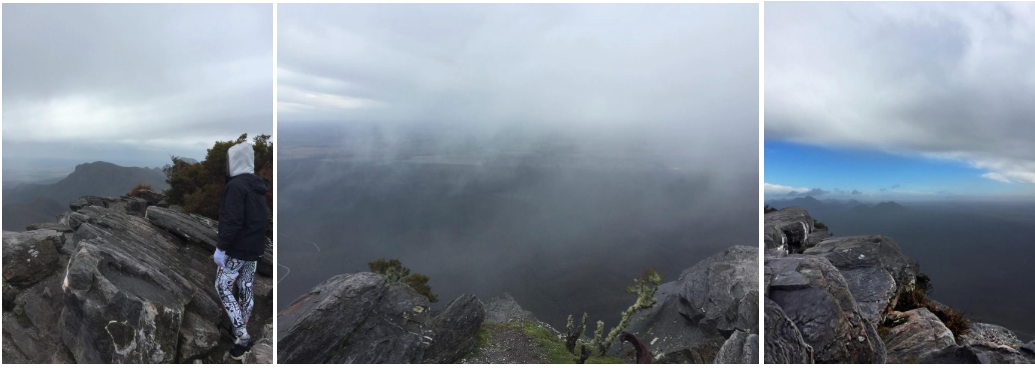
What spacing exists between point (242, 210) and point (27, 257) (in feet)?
8.23

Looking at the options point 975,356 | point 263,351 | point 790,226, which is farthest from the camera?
point 790,226

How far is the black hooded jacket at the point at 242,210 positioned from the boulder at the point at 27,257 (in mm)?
2087

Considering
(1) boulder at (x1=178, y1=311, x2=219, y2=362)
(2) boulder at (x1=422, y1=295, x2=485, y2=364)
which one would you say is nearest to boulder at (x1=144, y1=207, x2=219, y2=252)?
(1) boulder at (x1=178, y1=311, x2=219, y2=362)

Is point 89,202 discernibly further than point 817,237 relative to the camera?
No

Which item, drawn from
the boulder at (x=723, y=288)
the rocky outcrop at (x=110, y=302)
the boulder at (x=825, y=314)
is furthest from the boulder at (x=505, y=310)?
the boulder at (x=825, y=314)

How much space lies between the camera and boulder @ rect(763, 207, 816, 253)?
19.4 feet

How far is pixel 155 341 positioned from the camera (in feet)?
11.5

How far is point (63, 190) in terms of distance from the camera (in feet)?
14.8

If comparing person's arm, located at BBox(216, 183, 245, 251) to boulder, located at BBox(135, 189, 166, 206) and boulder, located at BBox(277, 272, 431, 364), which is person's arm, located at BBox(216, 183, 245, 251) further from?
boulder, located at BBox(135, 189, 166, 206)

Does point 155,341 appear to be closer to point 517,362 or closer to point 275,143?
point 275,143

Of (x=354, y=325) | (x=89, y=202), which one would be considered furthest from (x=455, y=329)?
(x=89, y=202)

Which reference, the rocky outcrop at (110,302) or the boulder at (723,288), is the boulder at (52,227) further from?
the boulder at (723,288)

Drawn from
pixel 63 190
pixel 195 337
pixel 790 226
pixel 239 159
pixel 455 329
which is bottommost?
pixel 455 329

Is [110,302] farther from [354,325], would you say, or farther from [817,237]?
[817,237]
